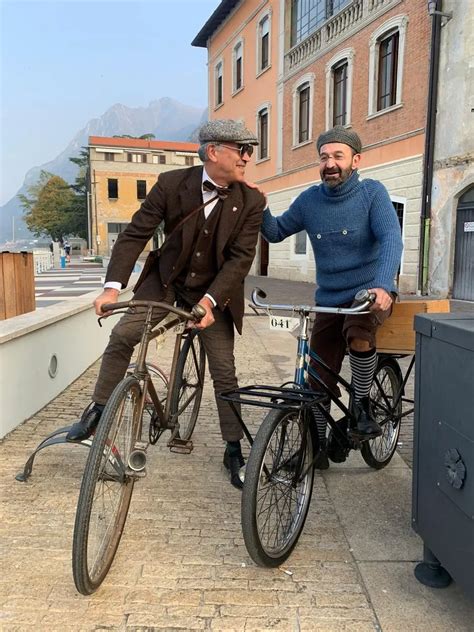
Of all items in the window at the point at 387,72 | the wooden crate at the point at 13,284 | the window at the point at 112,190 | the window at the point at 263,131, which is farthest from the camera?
the window at the point at 112,190

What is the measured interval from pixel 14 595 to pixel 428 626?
5.24 feet

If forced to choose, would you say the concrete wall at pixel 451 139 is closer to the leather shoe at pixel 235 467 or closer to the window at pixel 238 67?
the leather shoe at pixel 235 467

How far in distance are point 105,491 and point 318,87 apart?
19.4m

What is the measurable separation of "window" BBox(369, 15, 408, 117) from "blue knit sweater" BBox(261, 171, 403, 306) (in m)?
13.2

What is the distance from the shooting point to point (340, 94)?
18203 mm

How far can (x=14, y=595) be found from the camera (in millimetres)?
2170

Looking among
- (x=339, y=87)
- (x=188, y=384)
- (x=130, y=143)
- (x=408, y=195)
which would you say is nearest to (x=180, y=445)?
(x=188, y=384)

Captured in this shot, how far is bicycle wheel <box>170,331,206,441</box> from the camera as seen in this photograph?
326cm

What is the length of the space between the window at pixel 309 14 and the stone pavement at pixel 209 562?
59.4 feet

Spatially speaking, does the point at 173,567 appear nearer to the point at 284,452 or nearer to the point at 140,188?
the point at 284,452

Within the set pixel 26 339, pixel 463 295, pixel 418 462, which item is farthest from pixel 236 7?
pixel 418 462

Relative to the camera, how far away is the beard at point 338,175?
2.89 metres

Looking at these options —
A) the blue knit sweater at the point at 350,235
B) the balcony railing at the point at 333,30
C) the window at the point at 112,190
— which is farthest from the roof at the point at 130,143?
the blue knit sweater at the point at 350,235

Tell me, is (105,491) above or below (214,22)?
below
